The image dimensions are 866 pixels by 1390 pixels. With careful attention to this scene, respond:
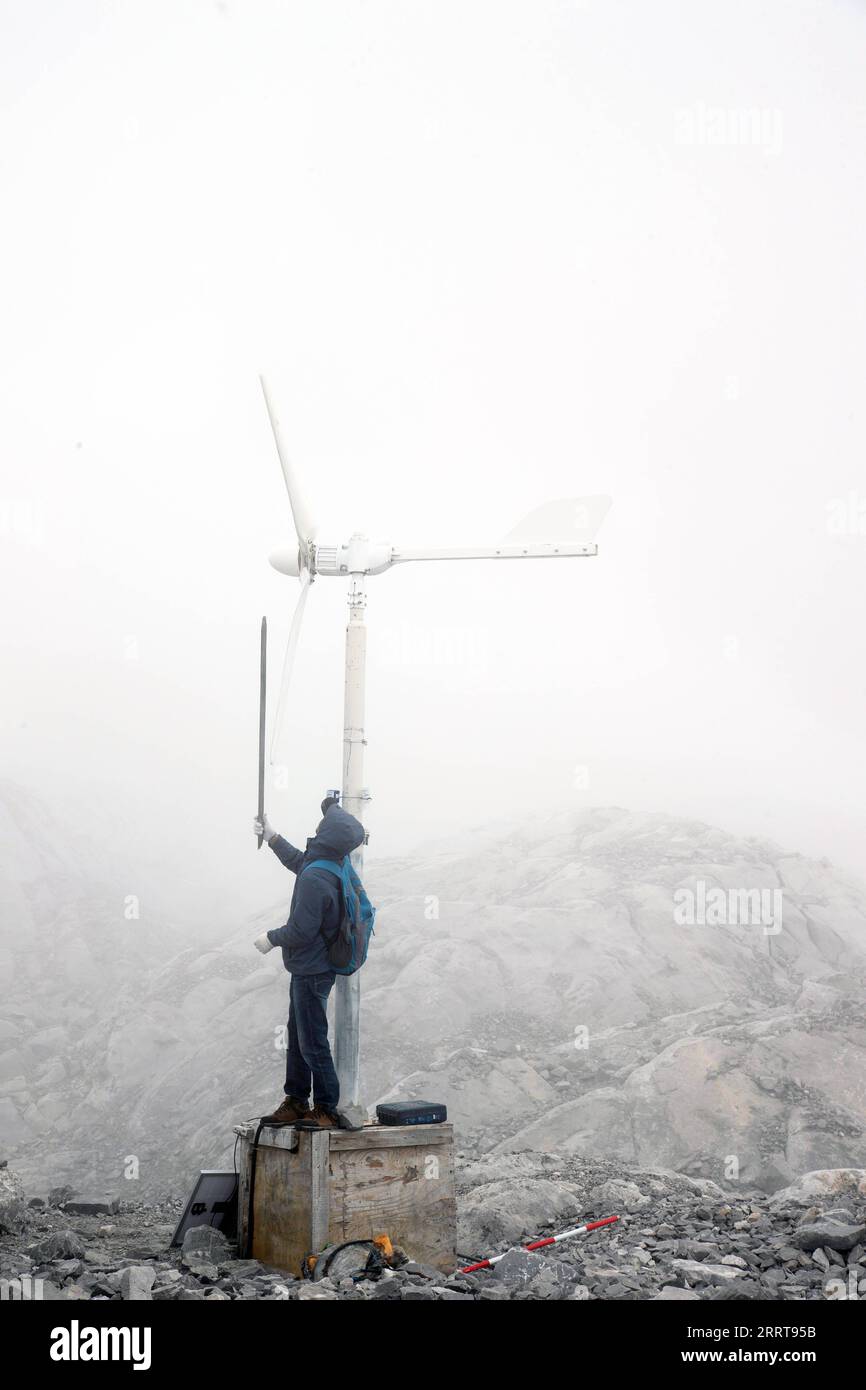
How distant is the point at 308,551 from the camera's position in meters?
11.6

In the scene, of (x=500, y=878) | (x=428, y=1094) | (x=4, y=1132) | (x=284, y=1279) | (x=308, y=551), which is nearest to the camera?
(x=284, y=1279)

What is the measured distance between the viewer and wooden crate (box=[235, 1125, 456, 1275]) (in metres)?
8.30

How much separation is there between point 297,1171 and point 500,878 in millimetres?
24891

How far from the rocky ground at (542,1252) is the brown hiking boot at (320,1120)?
1.03 meters

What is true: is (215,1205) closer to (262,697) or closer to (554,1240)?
(554,1240)

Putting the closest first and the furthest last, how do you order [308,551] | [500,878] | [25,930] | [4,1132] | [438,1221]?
[438,1221]
[308,551]
[4,1132]
[500,878]
[25,930]

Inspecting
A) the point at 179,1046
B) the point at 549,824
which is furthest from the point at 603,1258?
the point at 549,824

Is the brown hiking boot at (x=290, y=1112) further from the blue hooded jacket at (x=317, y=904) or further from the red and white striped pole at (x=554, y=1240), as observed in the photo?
the red and white striped pole at (x=554, y=1240)

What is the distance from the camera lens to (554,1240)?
9859 millimetres

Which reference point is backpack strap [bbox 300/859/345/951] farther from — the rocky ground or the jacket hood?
the rocky ground

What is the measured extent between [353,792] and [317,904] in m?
1.81

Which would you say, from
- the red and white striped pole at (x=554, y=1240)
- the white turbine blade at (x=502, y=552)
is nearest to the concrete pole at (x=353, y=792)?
the white turbine blade at (x=502, y=552)

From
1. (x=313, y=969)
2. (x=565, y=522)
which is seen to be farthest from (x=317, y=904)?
(x=565, y=522)
